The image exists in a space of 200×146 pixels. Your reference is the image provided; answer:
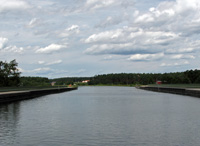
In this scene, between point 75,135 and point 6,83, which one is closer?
point 75,135

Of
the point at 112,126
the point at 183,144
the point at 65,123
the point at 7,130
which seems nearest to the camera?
the point at 183,144

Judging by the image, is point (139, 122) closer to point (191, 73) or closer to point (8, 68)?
point (8, 68)

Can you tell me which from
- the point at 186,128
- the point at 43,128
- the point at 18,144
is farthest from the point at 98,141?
the point at 186,128

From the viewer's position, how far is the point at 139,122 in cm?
2819

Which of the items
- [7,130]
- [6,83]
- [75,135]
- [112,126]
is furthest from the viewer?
[6,83]

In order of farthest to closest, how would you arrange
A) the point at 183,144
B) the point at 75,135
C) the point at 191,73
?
the point at 191,73, the point at 75,135, the point at 183,144

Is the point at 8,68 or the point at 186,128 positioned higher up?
the point at 8,68

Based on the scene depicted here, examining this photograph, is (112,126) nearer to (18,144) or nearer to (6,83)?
(18,144)

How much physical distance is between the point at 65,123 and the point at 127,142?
9.58 m

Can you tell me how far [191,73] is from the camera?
19250 cm

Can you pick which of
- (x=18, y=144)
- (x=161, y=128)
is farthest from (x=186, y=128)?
(x=18, y=144)

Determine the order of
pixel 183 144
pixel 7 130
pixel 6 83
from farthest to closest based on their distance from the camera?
pixel 6 83, pixel 7 130, pixel 183 144

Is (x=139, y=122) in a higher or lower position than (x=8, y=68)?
lower

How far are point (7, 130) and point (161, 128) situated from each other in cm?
1183
